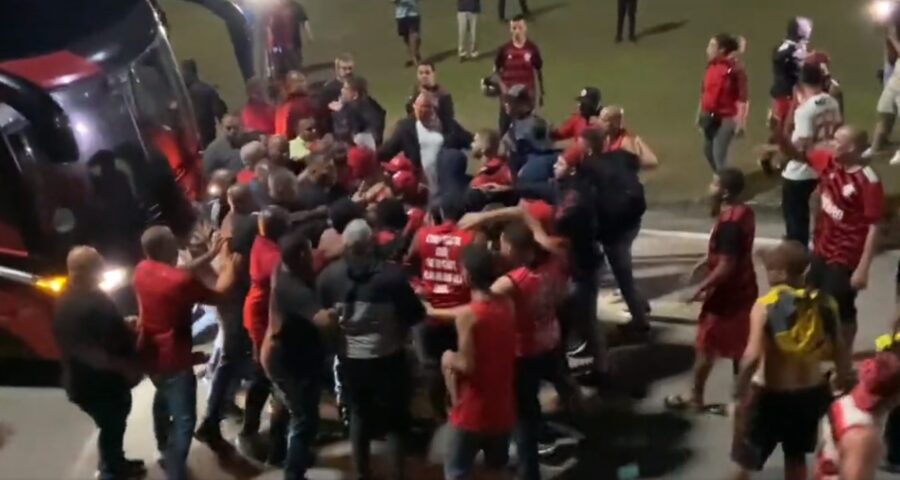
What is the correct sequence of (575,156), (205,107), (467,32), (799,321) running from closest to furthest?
(799,321) < (575,156) < (205,107) < (467,32)

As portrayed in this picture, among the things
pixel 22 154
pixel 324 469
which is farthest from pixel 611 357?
pixel 22 154

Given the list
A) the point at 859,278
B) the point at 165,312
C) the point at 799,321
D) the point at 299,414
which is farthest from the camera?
the point at 859,278

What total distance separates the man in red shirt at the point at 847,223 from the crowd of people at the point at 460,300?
1 cm

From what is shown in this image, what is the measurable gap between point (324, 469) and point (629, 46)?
13153 mm

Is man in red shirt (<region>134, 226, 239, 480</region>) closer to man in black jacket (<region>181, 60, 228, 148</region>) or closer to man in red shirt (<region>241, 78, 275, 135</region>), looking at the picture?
man in red shirt (<region>241, 78, 275, 135</region>)

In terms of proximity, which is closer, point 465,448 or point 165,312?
point 465,448

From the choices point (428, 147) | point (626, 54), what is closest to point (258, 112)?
point (428, 147)

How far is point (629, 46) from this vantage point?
19.2 meters

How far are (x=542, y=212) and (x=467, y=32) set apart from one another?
12148mm

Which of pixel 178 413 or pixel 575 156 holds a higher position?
pixel 575 156

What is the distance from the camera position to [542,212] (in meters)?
7.45

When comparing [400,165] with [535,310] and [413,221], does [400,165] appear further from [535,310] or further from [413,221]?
[535,310]

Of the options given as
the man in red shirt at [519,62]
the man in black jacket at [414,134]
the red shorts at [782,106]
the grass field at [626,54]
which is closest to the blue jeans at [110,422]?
the man in black jacket at [414,134]

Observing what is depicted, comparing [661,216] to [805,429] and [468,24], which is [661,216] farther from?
[468,24]
